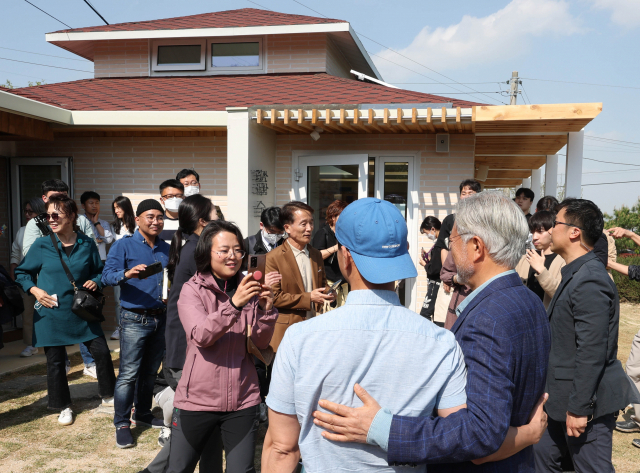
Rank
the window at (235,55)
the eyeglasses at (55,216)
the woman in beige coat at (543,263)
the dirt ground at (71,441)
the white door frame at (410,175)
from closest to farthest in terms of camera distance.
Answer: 1. the woman in beige coat at (543,263)
2. the dirt ground at (71,441)
3. the eyeglasses at (55,216)
4. the white door frame at (410,175)
5. the window at (235,55)

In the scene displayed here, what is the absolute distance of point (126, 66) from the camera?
10461mm

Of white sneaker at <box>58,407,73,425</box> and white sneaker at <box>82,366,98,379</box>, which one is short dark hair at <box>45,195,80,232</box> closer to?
white sneaker at <box>58,407,73,425</box>

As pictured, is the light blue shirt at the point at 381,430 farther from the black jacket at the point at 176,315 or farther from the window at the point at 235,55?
the window at the point at 235,55

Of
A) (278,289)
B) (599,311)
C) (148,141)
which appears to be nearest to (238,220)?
(148,141)

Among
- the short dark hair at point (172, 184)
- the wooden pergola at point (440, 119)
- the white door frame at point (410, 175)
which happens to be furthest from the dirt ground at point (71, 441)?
the wooden pergola at point (440, 119)

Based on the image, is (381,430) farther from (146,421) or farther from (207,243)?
(146,421)

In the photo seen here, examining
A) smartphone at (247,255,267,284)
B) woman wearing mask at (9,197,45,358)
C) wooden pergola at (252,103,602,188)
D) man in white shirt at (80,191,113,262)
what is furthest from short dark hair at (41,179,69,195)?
smartphone at (247,255,267,284)

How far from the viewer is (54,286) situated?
4.82 m

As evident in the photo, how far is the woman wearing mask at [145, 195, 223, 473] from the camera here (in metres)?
3.12

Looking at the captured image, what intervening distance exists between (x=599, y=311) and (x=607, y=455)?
0.79m

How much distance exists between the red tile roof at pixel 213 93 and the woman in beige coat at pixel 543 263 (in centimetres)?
390

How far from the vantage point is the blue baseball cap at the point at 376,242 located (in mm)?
1524

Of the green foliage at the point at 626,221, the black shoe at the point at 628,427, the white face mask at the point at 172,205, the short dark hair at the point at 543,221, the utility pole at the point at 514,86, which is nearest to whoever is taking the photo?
the short dark hair at the point at 543,221

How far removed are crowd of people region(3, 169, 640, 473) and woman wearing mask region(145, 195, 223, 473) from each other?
1 cm
